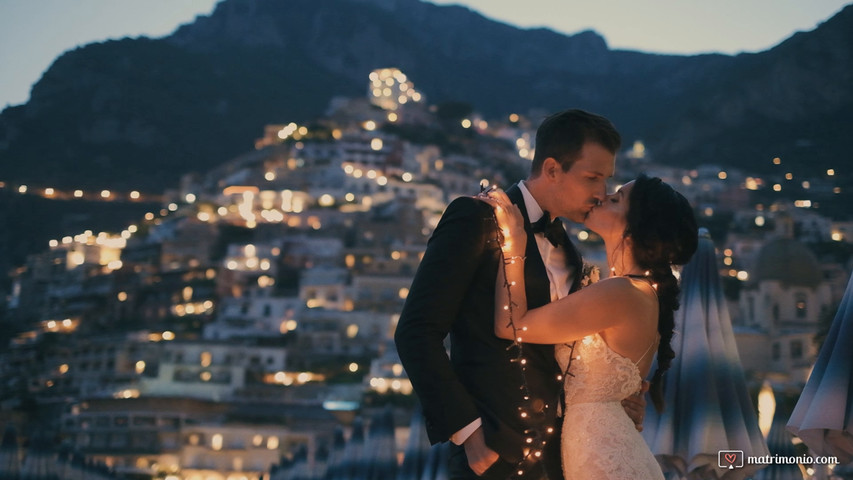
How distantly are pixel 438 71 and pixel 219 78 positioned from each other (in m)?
46.4

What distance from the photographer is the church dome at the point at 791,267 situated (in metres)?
41.9

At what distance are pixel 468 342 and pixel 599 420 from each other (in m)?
0.67

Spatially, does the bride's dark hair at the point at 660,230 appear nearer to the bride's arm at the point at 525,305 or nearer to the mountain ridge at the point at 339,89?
the bride's arm at the point at 525,305

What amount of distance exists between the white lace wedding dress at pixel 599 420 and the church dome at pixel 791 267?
1554 inches

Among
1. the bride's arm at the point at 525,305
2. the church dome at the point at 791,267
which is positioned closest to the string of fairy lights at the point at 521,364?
the bride's arm at the point at 525,305

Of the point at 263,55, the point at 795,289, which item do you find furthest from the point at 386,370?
the point at 263,55

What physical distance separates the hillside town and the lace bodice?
9884 mm

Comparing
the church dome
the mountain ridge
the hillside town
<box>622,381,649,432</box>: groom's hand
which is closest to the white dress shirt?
<box>622,381,649,432</box>: groom's hand

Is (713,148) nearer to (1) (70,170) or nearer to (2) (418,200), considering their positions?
(2) (418,200)

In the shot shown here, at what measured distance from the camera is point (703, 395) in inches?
303

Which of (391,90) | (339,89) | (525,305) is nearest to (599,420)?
(525,305)

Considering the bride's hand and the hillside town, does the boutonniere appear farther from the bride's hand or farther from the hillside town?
the hillside town

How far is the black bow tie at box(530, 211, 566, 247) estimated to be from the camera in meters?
4.27

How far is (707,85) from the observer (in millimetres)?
129375
